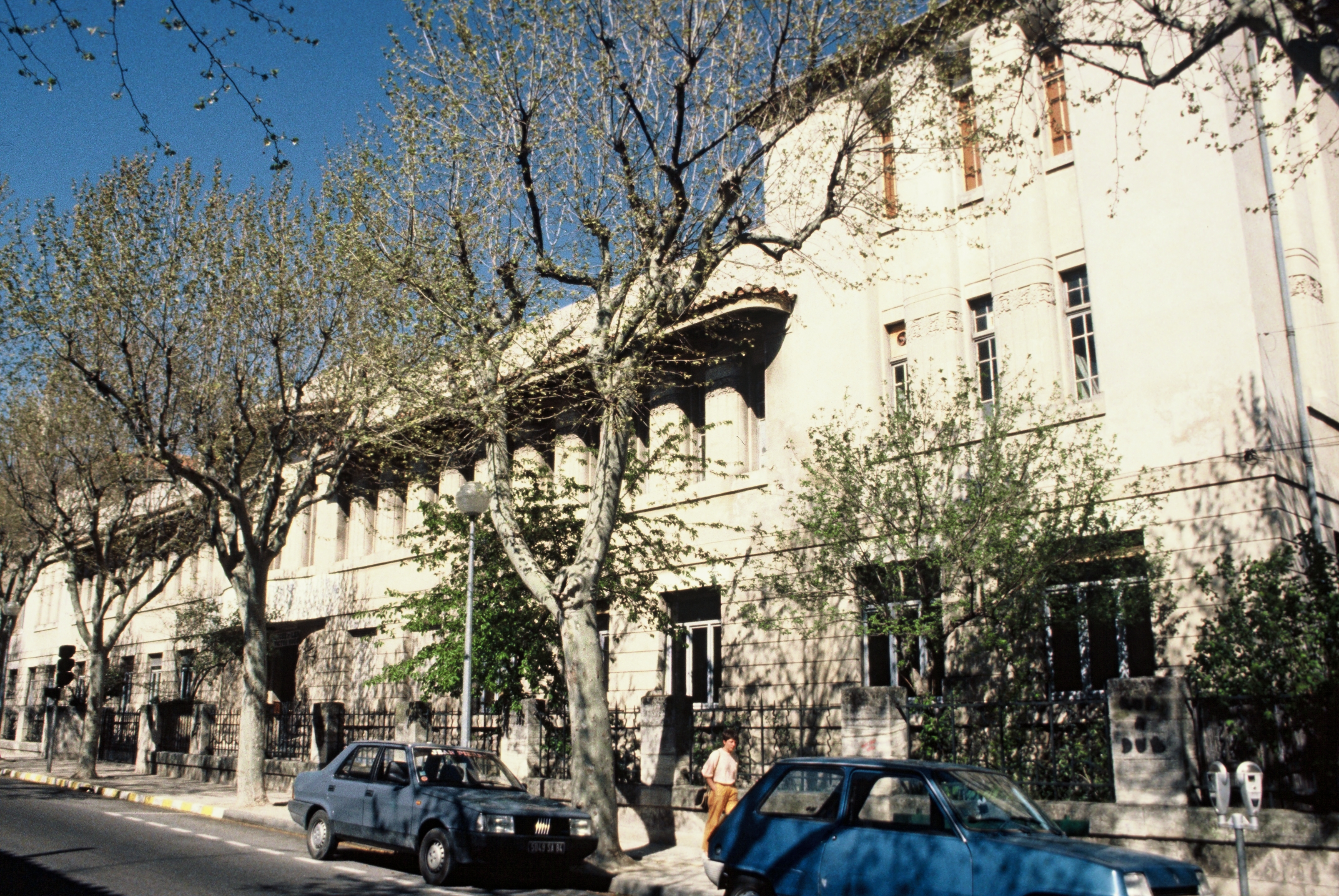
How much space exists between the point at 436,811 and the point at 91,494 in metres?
18.6

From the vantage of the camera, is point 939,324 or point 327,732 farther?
point 327,732

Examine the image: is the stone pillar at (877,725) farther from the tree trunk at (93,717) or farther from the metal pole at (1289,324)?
the tree trunk at (93,717)

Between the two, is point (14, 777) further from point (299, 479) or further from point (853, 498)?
point (853, 498)

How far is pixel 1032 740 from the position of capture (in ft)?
43.4

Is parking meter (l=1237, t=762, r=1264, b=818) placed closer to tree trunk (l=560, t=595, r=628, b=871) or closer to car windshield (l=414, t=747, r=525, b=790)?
tree trunk (l=560, t=595, r=628, b=871)

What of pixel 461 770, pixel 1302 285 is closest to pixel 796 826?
pixel 461 770

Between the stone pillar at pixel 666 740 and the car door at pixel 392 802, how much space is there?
378cm

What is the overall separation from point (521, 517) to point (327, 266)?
5935 millimetres

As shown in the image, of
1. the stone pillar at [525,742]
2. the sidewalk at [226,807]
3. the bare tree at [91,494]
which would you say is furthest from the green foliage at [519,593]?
the bare tree at [91,494]

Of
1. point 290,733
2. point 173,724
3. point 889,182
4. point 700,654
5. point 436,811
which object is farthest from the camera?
point 173,724

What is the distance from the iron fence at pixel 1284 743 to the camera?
33.2 feet

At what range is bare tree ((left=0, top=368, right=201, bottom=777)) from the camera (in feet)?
80.8

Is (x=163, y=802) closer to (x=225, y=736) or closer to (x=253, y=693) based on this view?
(x=253, y=693)

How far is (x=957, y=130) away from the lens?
17.6 m
